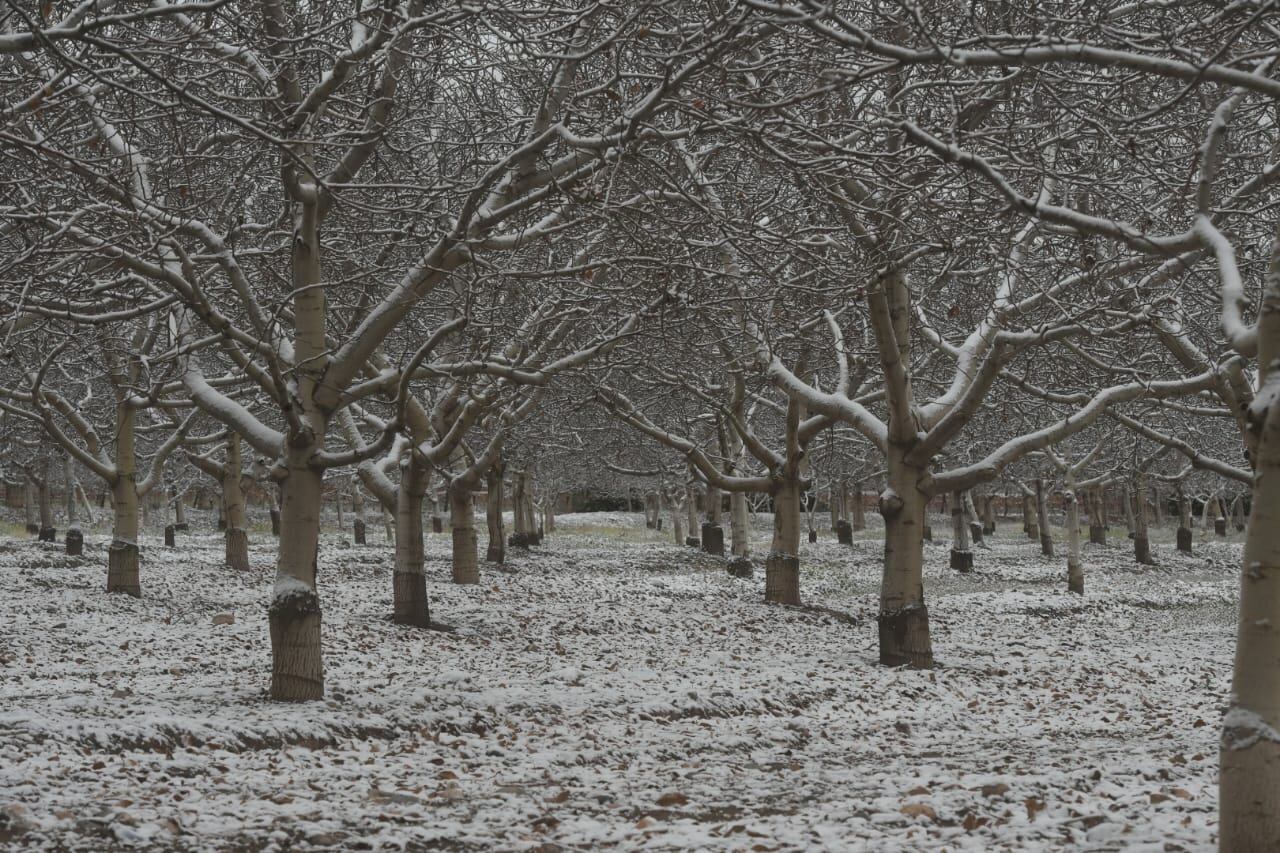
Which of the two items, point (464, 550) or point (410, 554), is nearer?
point (410, 554)

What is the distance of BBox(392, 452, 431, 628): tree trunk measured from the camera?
574 inches

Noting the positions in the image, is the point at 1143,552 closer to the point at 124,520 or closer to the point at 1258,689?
the point at 124,520

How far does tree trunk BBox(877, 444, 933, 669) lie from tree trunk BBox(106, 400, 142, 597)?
11508mm

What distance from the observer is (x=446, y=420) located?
1612cm

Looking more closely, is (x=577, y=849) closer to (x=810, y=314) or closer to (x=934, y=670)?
(x=934, y=670)

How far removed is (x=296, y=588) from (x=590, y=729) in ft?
8.86

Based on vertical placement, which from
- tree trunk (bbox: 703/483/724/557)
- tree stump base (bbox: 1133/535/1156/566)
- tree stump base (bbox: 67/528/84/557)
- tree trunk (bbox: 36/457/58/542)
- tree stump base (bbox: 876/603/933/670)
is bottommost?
tree stump base (bbox: 1133/535/1156/566)

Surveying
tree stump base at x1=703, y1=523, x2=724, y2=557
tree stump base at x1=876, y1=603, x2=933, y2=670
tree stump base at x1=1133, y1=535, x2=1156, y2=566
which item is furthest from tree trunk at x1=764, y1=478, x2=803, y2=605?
tree stump base at x1=1133, y1=535, x2=1156, y2=566

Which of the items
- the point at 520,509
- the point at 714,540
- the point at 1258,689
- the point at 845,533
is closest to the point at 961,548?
the point at 714,540

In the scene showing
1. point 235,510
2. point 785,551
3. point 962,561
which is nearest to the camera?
point 785,551

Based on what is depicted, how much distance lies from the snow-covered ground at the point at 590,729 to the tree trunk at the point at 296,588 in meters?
0.43

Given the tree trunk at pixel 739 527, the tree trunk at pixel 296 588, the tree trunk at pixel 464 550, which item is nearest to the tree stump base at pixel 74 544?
the tree trunk at pixel 464 550

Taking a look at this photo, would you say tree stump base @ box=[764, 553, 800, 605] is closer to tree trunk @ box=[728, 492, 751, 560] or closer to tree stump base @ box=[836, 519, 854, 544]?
tree trunk @ box=[728, 492, 751, 560]

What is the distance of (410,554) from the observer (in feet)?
48.0
